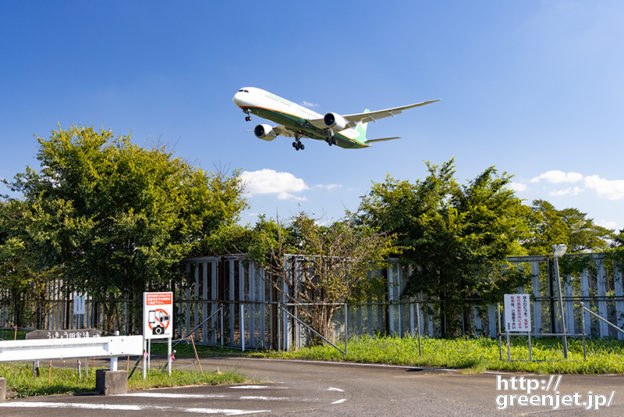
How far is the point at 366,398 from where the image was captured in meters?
9.55

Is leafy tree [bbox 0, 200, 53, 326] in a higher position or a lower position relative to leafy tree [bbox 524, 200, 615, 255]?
lower

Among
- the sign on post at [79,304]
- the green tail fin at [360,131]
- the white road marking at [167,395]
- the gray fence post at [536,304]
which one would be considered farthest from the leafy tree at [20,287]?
the gray fence post at [536,304]

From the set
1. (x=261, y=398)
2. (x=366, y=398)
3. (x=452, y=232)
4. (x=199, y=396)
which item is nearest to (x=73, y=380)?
(x=199, y=396)

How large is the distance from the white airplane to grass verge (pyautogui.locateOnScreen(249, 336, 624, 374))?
10831 mm

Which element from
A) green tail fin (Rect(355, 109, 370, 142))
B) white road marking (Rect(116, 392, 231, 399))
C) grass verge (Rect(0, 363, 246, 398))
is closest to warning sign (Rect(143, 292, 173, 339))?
grass verge (Rect(0, 363, 246, 398))

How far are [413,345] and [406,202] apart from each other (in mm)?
7834

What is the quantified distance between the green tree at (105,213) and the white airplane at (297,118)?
185 inches

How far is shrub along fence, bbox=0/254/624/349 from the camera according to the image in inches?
776

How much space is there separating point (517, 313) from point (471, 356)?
1.64 meters

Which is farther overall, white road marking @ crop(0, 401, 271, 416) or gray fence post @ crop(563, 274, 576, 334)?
gray fence post @ crop(563, 274, 576, 334)

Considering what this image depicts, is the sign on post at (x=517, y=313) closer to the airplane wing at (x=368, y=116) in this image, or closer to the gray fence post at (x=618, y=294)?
the gray fence post at (x=618, y=294)

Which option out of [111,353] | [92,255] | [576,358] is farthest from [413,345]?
[92,255]

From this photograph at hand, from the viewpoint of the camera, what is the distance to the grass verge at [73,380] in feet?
32.4

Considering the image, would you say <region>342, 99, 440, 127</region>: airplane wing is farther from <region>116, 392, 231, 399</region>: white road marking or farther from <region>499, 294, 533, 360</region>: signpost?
<region>116, 392, 231, 399</region>: white road marking
